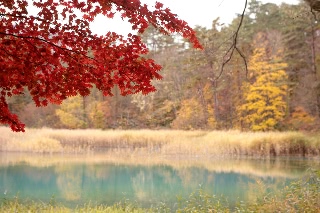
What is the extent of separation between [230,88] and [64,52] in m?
26.7

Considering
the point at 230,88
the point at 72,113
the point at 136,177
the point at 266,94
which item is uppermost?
the point at 230,88

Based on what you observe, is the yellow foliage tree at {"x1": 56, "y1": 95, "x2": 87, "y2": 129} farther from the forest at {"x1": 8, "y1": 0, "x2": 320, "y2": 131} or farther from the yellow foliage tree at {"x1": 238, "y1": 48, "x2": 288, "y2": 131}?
the yellow foliage tree at {"x1": 238, "y1": 48, "x2": 288, "y2": 131}

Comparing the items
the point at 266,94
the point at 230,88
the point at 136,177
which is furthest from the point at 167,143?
the point at 230,88

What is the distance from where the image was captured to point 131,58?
4.14m

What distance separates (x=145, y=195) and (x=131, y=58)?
17.5 feet

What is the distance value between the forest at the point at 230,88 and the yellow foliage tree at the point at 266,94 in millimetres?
65

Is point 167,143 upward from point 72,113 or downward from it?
downward

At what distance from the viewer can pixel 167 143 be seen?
58.0 ft

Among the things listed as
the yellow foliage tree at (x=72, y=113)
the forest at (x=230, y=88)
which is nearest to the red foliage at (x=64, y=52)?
the forest at (x=230, y=88)

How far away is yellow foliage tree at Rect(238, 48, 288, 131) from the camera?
2388 cm

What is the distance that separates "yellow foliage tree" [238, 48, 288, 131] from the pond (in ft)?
29.6

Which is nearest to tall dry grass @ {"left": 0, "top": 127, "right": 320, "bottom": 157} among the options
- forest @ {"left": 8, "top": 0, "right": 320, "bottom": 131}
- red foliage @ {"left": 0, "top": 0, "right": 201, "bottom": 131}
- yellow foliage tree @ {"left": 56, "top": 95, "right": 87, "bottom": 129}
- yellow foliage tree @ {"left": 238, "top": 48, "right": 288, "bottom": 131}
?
forest @ {"left": 8, "top": 0, "right": 320, "bottom": 131}

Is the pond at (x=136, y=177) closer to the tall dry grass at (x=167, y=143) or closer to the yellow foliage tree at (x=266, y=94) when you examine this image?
the tall dry grass at (x=167, y=143)

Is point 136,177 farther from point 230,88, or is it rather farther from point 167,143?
point 230,88
